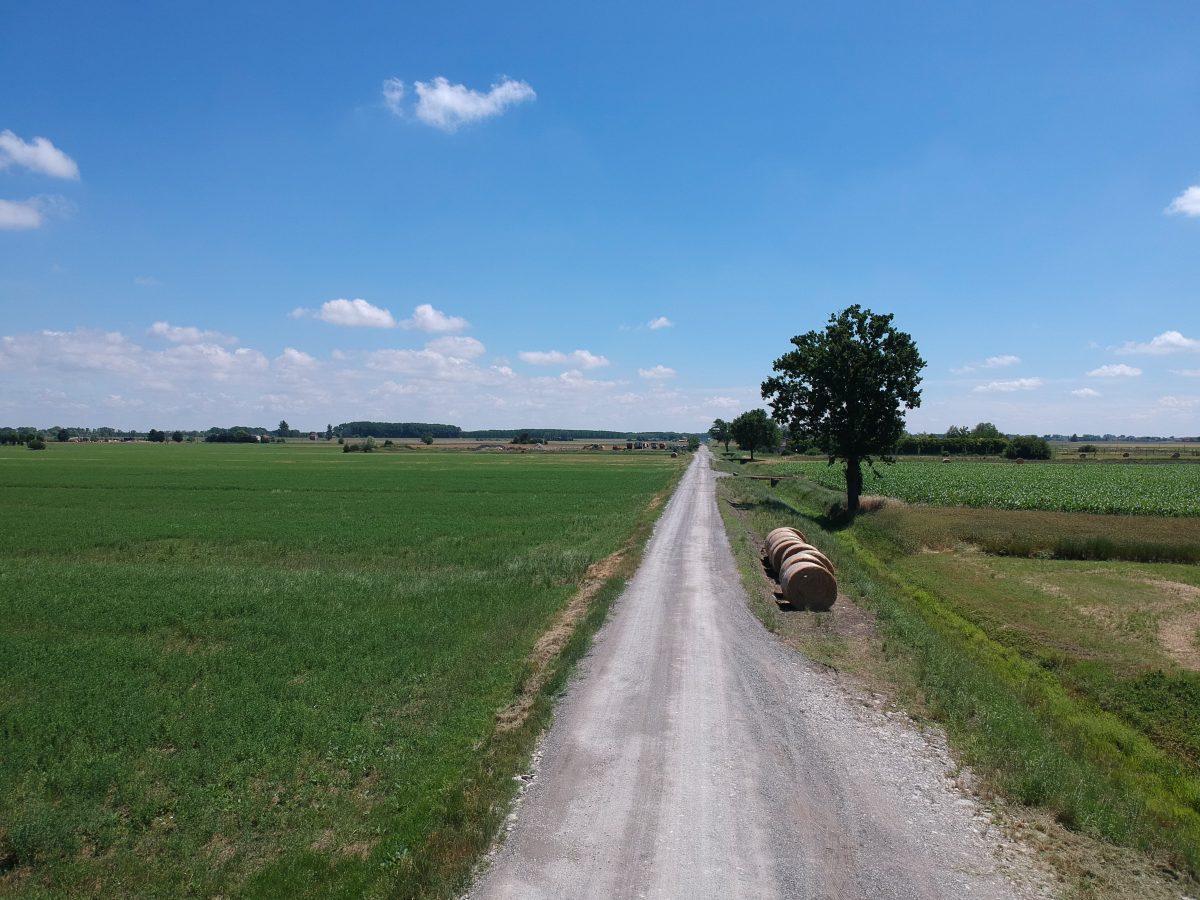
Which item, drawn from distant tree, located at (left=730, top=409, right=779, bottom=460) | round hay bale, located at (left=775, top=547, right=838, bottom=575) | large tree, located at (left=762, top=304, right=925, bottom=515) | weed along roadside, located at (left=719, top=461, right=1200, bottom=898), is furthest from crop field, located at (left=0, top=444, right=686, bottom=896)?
distant tree, located at (left=730, top=409, right=779, bottom=460)

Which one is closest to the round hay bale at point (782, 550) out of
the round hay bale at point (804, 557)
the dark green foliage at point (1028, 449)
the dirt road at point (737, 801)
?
the round hay bale at point (804, 557)

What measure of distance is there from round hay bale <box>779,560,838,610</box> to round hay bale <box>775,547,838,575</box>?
366 mm

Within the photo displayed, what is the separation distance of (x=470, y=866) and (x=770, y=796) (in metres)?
4.08

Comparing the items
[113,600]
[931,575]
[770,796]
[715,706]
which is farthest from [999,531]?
[113,600]

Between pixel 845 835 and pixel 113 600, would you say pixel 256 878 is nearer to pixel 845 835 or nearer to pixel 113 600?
pixel 845 835

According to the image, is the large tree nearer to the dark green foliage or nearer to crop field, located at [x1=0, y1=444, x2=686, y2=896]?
crop field, located at [x1=0, y1=444, x2=686, y2=896]

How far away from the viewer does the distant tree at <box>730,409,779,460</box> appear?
14512cm

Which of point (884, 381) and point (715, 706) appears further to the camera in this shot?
point (884, 381)

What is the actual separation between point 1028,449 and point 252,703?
13978 cm

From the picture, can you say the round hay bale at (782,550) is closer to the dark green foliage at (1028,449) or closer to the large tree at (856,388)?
the large tree at (856,388)

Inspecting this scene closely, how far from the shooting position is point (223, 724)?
1138cm

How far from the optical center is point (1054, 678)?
15867mm

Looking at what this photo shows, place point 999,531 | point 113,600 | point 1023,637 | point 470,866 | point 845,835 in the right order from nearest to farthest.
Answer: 1. point 470,866
2. point 845,835
3. point 1023,637
4. point 113,600
5. point 999,531

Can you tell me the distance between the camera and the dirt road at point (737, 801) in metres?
7.37
